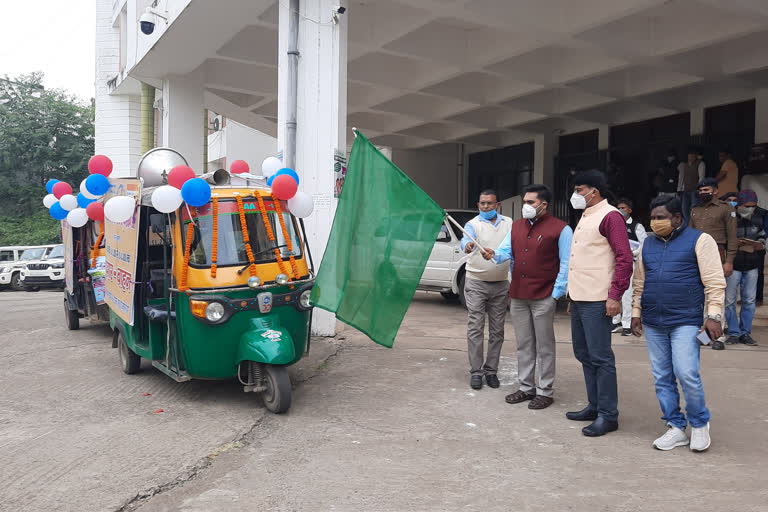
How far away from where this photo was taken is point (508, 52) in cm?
1153

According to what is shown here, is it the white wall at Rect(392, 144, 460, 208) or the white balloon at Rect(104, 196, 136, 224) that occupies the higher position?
the white wall at Rect(392, 144, 460, 208)

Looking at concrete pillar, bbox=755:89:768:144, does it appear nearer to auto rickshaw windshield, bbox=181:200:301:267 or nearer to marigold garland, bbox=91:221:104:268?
auto rickshaw windshield, bbox=181:200:301:267

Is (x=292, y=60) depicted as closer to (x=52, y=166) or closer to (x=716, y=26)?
(x=716, y=26)

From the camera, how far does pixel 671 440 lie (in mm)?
4562

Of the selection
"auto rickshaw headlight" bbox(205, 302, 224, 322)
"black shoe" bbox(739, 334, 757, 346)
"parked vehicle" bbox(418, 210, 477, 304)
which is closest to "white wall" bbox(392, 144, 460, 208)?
"parked vehicle" bbox(418, 210, 477, 304)

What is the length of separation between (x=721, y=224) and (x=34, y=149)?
3653 cm

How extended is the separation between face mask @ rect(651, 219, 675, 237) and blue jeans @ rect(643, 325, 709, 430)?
0.70 m

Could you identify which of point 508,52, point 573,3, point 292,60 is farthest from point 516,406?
point 508,52

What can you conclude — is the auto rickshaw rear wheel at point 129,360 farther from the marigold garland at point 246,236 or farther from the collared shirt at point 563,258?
the collared shirt at point 563,258

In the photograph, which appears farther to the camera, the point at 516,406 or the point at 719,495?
the point at 516,406

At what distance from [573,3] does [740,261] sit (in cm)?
471

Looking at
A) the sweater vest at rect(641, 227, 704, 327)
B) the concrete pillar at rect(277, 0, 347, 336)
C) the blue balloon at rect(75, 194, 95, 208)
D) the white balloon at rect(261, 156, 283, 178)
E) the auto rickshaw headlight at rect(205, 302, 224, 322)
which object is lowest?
the auto rickshaw headlight at rect(205, 302, 224, 322)

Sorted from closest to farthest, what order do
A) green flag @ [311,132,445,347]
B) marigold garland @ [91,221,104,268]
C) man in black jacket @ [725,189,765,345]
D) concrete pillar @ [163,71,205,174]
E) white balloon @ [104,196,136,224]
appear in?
green flag @ [311,132,445,347] < white balloon @ [104,196,136,224] < man in black jacket @ [725,189,765,345] < marigold garland @ [91,221,104,268] < concrete pillar @ [163,71,205,174]

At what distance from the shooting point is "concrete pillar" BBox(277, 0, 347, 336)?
8.86m
